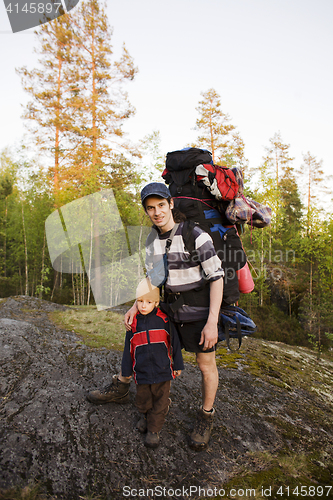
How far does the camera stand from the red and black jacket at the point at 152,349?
1.96 meters

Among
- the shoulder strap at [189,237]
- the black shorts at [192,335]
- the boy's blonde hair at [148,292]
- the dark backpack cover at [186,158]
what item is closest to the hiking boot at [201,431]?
the black shorts at [192,335]

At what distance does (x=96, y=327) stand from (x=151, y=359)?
109 inches

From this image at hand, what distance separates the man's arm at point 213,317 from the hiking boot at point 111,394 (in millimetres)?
888

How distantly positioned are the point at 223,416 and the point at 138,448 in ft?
2.97

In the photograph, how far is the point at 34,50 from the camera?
1252 centimetres

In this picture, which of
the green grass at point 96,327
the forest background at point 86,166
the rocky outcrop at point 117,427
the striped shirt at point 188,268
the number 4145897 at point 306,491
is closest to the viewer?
the rocky outcrop at point 117,427

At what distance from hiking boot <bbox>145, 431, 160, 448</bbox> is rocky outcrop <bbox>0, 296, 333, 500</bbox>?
55 mm

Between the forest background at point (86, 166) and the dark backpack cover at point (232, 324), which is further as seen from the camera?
the forest background at point (86, 166)

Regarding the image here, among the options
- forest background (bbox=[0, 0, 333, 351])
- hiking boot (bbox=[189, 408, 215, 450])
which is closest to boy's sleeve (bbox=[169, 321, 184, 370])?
hiking boot (bbox=[189, 408, 215, 450])

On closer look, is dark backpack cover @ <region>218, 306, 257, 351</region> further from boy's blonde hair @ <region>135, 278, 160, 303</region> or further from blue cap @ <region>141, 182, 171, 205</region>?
blue cap @ <region>141, 182, 171, 205</region>

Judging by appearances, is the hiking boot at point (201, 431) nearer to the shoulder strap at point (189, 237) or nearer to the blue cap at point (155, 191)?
the shoulder strap at point (189, 237)

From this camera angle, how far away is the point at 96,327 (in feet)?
14.7

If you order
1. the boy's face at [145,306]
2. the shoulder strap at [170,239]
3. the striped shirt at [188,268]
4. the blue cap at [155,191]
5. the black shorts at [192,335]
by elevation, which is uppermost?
the blue cap at [155,191]

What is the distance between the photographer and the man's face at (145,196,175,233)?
195cm
